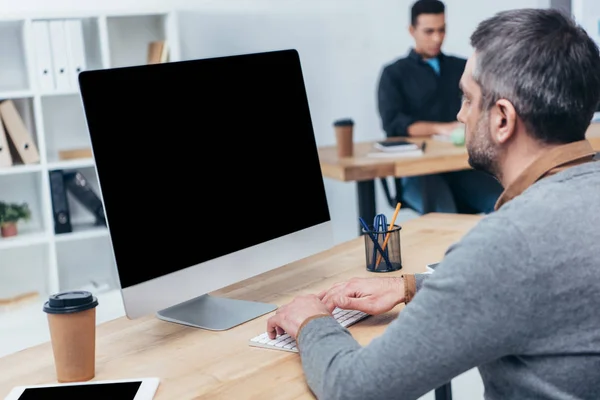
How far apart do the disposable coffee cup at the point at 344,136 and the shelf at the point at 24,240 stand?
139cm

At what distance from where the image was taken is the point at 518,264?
0.99 metres

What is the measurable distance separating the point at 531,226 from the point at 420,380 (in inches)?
9.5

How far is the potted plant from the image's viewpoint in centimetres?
357

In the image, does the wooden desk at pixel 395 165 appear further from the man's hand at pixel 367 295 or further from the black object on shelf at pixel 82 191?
the man's hand at pixel 367 295

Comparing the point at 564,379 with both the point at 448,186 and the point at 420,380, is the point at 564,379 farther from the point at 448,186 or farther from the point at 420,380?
the point at 448,186

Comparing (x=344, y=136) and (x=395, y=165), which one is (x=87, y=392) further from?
(x=344, y=136)

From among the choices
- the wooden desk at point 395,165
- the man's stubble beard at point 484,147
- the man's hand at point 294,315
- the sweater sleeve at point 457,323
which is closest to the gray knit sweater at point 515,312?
the sweater sleeve at point 457,323

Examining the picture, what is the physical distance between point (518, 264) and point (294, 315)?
459mm

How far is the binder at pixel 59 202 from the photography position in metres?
3.59

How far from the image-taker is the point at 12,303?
3676 millimetres

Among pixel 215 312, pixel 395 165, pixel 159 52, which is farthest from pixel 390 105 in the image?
pixel 215 312

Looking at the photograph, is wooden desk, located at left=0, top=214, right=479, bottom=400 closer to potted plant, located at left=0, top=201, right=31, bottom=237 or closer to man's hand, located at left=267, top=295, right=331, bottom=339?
→ man's hand, located at left=267, top=295, right=331, bottom=339

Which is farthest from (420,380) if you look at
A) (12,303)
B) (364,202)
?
(12,303)

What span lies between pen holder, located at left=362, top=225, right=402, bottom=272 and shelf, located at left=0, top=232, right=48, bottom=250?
2227 mm
